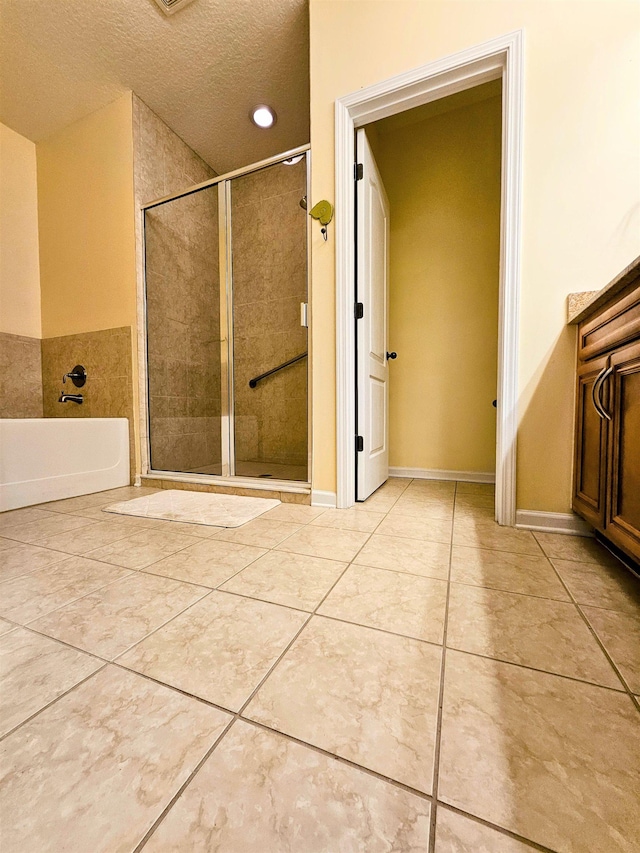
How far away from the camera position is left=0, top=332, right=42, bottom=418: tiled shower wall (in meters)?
2.46

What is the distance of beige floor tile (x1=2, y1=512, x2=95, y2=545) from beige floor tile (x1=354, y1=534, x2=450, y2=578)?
119 cm

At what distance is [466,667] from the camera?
0.62 m

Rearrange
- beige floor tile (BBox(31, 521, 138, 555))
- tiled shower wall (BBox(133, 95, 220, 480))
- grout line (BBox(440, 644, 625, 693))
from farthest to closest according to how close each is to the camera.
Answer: tiled shower wall (BBox(133, 95, 220, 480)), beige floor tile (BBox(31, 521, 138, 555)), grout line (BBox(440, 644, 625, 693))

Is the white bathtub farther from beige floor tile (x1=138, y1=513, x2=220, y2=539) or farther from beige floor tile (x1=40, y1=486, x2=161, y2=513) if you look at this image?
beige floor tile (x1=138, y1=513, x2=220, y2=539)

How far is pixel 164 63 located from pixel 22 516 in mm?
2661

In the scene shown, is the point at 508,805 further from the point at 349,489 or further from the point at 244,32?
the point at 244,32

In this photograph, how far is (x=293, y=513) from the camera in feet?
5.23

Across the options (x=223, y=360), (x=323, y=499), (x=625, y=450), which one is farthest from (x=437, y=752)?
(x=223, y=360)

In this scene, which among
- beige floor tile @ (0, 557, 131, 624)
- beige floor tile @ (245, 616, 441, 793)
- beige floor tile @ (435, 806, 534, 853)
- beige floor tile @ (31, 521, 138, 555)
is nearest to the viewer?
beige floor tile @ (435, 806, 534, 853)

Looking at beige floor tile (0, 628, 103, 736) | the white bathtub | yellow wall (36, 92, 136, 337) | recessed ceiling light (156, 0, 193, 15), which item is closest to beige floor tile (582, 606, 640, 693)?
beige floor tile (0, 628, 103, 736)

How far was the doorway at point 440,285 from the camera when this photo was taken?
2.23m

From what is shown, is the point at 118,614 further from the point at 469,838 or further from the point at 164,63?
the point at 164,63

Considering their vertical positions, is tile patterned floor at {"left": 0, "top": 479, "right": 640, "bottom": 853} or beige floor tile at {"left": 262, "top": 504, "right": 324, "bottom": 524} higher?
beige floor tile at {"left": 262, "top": 504, "right": 324, "bottom": 524}

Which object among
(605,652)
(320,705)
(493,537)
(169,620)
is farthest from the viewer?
(493,537)
